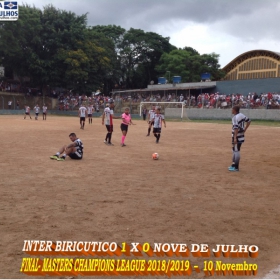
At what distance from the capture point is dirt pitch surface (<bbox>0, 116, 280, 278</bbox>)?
4770 mm

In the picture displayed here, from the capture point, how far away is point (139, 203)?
639 cm

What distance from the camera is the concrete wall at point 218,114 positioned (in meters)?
35.4

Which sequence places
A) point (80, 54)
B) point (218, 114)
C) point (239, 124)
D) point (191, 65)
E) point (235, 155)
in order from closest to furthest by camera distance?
point (239, 124) < point (235, 155) < point (218, 114) < point (80, 54) < point (191, 65)

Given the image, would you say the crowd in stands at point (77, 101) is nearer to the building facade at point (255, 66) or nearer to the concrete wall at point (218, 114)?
the concrete wall at point (218, 114)

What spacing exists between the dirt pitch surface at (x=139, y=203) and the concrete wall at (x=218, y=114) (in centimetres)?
2561

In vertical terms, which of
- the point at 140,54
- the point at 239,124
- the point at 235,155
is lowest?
Result: the point at 235,155

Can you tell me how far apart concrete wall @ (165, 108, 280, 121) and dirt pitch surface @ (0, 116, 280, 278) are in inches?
1008

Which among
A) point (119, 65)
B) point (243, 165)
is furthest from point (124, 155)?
point (119, 65)

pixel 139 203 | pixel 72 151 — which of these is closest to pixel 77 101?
pixel 72 151

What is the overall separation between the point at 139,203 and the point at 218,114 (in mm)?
34507

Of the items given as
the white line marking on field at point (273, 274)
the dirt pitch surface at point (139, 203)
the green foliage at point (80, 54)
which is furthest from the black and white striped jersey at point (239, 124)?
the green foliage at point (80, 54)

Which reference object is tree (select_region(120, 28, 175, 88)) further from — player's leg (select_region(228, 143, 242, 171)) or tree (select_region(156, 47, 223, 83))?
player's leg (select_region(228, 143, 242, 171))

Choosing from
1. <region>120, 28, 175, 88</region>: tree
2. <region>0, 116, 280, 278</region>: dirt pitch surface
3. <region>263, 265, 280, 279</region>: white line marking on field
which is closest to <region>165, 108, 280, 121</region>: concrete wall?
<region>120, 28, 175, 88</region>: tree

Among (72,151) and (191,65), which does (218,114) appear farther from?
(72,151)
